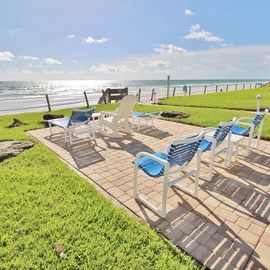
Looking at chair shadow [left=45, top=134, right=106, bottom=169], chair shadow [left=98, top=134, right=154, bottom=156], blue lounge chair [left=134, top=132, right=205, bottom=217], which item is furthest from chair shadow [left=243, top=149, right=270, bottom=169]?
chair shadow [left=45, top=134, right=106, bottom=169]

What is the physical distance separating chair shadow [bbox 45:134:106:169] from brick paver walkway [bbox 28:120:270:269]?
21 mm

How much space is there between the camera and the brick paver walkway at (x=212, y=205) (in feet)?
6.41

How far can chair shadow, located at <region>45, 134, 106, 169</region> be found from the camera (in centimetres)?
416

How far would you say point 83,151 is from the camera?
15.6 feet

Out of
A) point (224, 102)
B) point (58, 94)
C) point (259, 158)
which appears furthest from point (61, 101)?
point (259, 158)

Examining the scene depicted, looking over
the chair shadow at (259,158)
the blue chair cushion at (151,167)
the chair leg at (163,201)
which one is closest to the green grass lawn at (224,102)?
the chair shadow at (259,158)

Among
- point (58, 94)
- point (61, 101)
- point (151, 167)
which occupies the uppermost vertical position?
point (151, 167)

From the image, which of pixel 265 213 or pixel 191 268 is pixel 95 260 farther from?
pixel 265 213

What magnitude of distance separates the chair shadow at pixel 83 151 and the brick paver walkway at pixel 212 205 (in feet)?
0.07

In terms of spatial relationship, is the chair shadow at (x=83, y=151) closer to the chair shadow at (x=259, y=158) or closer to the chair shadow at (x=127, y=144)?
the chair shadow at (x=127, y=144)

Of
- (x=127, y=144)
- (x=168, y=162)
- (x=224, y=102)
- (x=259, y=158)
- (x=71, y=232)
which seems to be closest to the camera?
(x=71, y=232)

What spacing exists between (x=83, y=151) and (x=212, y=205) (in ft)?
10.5

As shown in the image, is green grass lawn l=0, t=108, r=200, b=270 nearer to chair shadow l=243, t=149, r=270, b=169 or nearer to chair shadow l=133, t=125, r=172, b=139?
chair shadow l=243, t=149, r=270, b=169

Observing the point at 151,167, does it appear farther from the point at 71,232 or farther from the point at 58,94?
the point at 58,94
